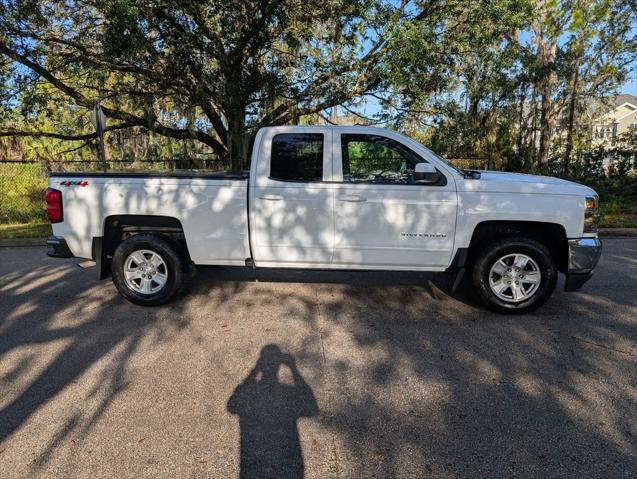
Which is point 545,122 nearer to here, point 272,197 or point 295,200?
point 295,200

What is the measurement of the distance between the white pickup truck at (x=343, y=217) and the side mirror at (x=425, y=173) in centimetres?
1

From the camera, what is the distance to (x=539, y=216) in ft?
15.5

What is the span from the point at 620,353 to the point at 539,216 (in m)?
1.48

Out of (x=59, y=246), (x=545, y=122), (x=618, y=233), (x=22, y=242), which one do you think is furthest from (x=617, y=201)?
(x=22, y=242)

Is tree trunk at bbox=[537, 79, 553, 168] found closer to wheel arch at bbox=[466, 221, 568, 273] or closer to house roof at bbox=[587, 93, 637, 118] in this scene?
house roof at bbox=[587, 93, 637, 118]

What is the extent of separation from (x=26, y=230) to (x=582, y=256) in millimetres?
11046

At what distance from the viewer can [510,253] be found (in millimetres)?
4844

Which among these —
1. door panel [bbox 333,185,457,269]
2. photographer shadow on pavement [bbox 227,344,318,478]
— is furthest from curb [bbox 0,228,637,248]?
photographer shadow on pavement [bbox 227,344,318,478]

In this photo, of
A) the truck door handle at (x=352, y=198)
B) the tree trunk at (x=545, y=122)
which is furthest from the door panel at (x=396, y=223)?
the tree trunk at (x=545, y=122)

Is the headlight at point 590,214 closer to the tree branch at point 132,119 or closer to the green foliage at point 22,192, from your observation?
the tree branch at point 132,119

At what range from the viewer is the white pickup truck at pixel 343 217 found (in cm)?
477

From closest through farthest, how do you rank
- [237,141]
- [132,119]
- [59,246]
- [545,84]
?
[59,246], [237,141], [132,119], [545,84]

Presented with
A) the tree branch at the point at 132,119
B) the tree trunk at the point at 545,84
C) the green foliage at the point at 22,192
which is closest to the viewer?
the tree branch at the point at 132,119

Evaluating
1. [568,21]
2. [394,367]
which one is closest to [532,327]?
[394,367]
